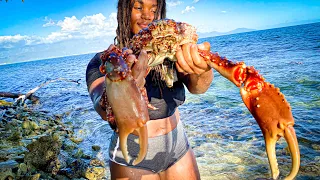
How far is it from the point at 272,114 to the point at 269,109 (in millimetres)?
46

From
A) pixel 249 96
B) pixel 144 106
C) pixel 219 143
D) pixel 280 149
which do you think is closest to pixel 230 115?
pixel 219 143

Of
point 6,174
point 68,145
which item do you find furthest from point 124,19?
point 68,145

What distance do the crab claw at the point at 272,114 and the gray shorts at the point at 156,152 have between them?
1.13 m

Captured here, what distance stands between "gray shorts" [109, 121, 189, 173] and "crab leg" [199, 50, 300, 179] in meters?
1.13

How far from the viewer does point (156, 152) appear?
2617 mm

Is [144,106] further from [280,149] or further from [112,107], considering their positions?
[280,149]

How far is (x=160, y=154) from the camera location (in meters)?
2.61

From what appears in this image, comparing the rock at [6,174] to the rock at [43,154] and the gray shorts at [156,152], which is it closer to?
the rock at [43,154]

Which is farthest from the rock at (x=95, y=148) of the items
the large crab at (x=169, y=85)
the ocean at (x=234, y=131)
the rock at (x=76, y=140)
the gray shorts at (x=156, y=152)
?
the large crab at (x=169, y=85)

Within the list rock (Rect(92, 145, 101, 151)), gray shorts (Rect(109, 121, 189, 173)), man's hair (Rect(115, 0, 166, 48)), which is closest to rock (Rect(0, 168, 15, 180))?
gray shorts (Rect(109, 121, 189, 173))

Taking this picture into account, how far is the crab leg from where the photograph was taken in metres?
1.77

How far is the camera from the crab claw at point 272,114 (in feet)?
5.79

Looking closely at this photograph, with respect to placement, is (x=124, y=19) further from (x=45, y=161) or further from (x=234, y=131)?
(x=234, y=131)

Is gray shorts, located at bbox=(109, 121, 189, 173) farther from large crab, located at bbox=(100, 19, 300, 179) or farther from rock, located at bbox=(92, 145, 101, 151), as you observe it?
rock, located at bbox=(92, 145, 101, 151)
